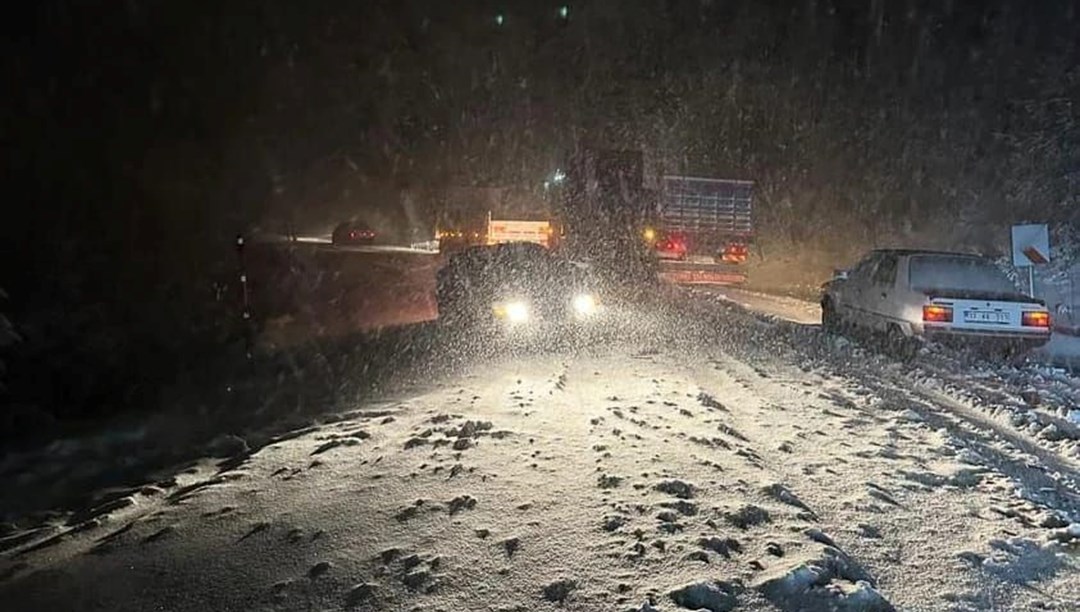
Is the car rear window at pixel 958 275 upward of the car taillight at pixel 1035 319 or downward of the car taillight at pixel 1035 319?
upward

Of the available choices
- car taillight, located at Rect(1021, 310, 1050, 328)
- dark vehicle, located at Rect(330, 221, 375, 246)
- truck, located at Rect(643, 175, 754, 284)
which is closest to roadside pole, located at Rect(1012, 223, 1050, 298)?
car taillight, located at Rect(1021, 310, 1050, 328)

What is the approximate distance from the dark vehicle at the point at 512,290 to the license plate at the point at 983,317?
5.94 meters

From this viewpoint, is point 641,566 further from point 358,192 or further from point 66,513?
point 358,192

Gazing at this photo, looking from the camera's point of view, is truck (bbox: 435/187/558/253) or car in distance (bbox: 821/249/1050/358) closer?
car in distance (bbox: 821/249/1050/358)

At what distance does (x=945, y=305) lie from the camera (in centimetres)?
1212

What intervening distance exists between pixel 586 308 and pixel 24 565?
11.6 m

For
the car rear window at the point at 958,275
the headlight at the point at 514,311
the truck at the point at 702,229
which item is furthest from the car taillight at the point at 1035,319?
the truck at the point at 702,229

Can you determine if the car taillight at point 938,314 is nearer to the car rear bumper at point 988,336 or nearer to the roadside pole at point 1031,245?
the car rear bumper at point 988,336

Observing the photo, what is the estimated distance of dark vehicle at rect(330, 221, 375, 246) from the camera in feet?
169

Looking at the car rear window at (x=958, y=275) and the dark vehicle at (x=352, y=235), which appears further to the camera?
the dark vehicle at (x=352, y=235)

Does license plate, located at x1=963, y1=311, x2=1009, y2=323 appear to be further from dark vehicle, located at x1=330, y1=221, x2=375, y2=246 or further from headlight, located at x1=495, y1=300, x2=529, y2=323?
dark vehicle, located at x1=330, y1=221, x2=375, y2=246

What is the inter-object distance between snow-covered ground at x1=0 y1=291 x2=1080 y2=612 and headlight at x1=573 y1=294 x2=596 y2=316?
20.9ft

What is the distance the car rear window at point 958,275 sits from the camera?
12664 mm

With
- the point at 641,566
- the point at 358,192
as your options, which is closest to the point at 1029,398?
the point at 641,566
